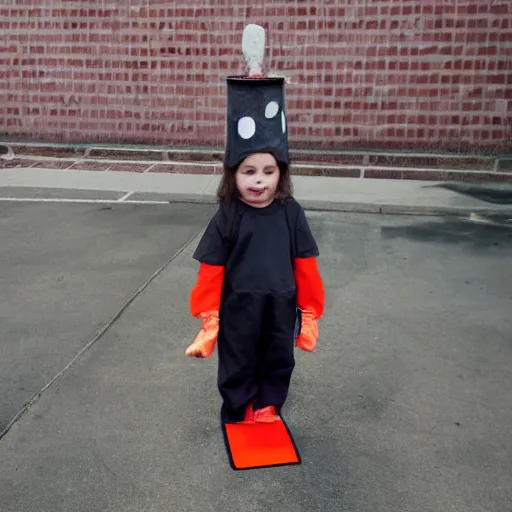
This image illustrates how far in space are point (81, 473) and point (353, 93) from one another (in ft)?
25.9

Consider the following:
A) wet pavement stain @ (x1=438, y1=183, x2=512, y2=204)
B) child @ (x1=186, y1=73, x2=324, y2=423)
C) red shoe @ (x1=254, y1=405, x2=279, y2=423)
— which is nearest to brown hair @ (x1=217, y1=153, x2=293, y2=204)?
child @ (x1=186, y1=73, x2=324, y2=423)

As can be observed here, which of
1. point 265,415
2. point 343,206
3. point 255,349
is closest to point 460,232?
point 343,206

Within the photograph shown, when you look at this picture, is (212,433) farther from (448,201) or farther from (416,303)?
(448,201)

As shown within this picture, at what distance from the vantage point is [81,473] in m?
3.39

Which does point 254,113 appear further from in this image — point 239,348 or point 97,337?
point 97,337

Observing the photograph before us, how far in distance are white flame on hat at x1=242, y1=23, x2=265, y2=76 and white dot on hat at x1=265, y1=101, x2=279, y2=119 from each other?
0.63ft

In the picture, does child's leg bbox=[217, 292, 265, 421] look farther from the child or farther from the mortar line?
the mortar line

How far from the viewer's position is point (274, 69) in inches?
406

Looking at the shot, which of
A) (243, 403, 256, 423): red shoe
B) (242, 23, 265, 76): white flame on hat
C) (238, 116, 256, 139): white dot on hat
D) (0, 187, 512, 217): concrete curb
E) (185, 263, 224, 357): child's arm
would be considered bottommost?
(243, 403, 256, 423): red shoe

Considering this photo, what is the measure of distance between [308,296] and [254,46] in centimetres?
116

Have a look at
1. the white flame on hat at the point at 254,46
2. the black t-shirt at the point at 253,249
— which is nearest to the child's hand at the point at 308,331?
the black t-shirt at the point at 253,249

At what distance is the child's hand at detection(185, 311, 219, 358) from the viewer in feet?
11.3

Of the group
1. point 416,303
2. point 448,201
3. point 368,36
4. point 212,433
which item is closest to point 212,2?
point 368,36

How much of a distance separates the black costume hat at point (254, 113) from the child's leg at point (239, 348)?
643 millimetres
